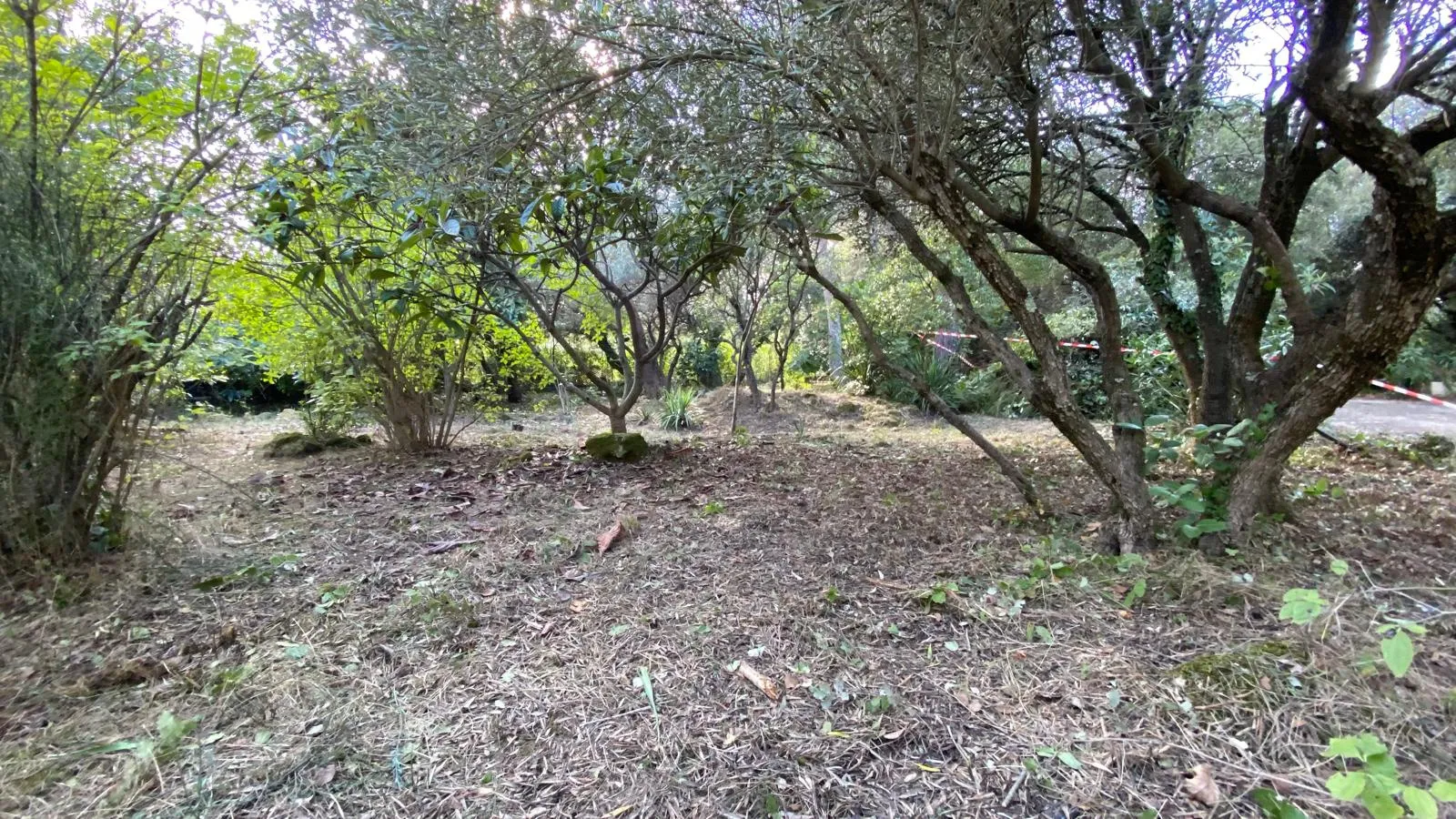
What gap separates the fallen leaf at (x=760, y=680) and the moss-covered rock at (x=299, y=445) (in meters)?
4.43

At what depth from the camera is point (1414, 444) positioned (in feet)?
15.5

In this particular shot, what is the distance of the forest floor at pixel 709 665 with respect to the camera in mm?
1494

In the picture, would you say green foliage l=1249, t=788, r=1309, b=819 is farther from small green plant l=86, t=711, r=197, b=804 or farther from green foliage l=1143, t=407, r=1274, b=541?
small green plant l=86, t=711, r=197, b=804

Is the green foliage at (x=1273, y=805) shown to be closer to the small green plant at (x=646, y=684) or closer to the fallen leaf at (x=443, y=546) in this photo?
the small green plant at (x=646, y=684)

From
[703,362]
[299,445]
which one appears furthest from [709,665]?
[703,362]

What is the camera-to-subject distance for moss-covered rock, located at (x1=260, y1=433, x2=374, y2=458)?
4875mm

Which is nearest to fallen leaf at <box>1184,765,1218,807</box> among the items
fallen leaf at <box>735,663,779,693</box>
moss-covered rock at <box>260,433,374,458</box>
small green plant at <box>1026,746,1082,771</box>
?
small green plant at <box>1026,746,1082,771</box>

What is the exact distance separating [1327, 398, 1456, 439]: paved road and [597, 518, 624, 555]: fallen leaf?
6.59 metres

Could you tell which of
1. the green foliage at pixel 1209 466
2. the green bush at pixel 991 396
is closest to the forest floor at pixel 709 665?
the green foliage at pixel 1209 466

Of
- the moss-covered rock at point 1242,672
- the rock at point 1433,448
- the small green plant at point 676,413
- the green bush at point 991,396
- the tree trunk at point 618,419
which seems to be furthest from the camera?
the green bush at point 991,396

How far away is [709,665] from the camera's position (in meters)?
1.98

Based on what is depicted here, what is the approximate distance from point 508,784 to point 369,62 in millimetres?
3027

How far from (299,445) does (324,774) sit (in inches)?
166

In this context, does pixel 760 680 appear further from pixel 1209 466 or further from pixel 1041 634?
pixel 1209 466
